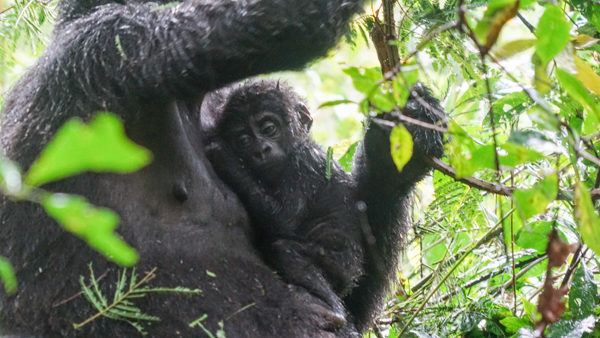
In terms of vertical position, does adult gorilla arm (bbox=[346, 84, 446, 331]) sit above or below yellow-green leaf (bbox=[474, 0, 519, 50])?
below

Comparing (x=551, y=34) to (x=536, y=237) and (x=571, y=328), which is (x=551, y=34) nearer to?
(x=571, y=328)

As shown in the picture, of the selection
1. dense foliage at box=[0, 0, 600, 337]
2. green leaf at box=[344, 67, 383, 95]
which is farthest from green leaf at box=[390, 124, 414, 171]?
green leaf at box=[344, 67, 383, 95]

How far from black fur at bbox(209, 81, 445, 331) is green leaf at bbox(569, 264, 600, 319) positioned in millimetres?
674

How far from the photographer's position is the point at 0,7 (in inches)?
141

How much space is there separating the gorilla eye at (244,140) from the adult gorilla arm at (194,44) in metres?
0.57

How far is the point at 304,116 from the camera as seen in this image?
11.4ft

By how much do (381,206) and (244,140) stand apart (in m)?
0.61

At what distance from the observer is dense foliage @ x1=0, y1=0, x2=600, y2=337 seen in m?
1.55

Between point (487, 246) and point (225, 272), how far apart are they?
1.33 meters

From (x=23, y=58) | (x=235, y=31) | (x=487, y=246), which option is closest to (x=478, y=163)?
(x=235, y=31)

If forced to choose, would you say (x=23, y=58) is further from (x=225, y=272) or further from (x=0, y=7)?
(x=225, y=272)

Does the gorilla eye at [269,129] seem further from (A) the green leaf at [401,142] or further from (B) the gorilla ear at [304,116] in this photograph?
(A) the green leaf at [401,142]

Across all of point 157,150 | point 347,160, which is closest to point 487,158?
point 157,150

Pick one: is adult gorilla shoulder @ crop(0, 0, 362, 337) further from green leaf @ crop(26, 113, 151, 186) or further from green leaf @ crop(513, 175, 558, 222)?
green leaf @ crop(26, 113, 151, 186)
